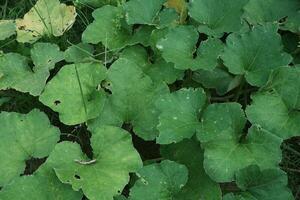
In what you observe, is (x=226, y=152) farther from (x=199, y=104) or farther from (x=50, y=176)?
(x=50, y=176)

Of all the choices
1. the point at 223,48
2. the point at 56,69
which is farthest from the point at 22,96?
the point at 223,48

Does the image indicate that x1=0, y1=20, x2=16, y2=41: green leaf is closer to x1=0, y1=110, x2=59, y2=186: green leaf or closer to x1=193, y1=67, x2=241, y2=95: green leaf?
x1=0, y1=110, x2=59, y2=186: green leaf

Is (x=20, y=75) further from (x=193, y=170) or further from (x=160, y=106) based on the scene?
(x=193, y=170)

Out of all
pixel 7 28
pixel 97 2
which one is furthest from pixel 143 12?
pixel 7 28

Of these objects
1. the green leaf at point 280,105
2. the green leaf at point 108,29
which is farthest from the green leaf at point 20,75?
the green leaf at point 280,105

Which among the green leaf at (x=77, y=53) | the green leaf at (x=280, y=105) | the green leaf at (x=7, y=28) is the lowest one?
the green leaf at (x=7, y=28)

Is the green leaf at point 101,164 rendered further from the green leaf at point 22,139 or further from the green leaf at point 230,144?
the green leaf at point 230,144
